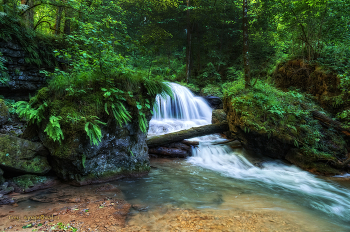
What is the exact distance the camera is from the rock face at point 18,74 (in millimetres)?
7638

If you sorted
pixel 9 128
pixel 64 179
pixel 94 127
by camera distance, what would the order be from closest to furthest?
1. pixel 94 127
2. pixel 64 179
3. pixel 9 128

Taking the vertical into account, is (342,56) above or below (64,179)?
above

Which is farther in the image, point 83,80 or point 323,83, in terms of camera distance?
point 323,83

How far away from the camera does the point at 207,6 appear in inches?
614

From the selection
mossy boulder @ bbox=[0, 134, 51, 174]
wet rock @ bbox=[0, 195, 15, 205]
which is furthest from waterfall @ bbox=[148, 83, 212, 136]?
wet rock @ bbox=[0, 195, 15, 205]

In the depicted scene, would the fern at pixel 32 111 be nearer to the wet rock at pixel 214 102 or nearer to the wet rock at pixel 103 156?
the wet rock at pixel 103 156

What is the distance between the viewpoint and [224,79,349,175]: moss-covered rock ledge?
6727 mm

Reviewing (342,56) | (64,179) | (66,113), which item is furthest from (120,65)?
(342,56)

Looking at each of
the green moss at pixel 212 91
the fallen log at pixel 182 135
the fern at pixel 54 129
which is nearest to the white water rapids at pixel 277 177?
the fallen log at pixel 182 135

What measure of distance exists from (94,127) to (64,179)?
165 cm

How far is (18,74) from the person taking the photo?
26.5 feet

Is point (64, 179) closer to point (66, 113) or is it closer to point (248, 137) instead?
point (66, 113)

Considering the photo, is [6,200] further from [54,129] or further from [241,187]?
[241,187]

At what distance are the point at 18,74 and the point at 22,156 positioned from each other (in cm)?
601
